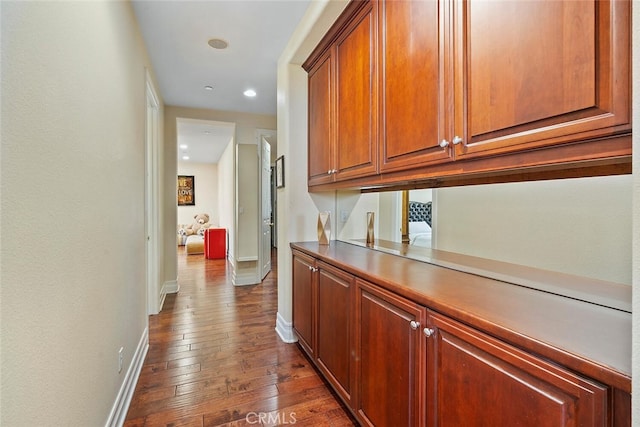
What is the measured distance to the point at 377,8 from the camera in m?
1.66

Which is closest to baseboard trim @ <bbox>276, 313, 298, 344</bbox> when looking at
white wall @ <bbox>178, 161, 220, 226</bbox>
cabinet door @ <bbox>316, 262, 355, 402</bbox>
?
cabinet door @ <bbox>316, 262, 355, 402</bbox>

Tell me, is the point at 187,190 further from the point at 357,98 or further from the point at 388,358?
the point at 388,358

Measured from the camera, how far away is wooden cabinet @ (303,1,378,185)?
5.75ft

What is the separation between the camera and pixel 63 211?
3.62 feet

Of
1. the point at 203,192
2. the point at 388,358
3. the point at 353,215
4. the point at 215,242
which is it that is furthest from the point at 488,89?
the point at 203,192

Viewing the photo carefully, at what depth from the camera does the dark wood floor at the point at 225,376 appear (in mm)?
1749

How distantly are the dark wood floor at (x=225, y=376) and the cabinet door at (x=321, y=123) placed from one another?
1.48 metres

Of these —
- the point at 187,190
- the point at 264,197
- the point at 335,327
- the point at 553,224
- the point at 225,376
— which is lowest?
the point at 225,376

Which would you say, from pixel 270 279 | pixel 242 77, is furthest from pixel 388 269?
pixel 270 279

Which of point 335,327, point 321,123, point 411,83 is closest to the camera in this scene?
point 411,83

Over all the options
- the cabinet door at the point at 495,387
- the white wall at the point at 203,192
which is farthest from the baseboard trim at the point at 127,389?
the white wall at the point at 203,192

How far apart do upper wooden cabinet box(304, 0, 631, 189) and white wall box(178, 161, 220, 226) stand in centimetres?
845

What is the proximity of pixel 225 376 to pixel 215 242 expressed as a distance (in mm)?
5069

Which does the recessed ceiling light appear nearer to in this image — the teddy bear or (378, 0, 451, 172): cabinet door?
(378, 0, 451, 172): cabinet door
